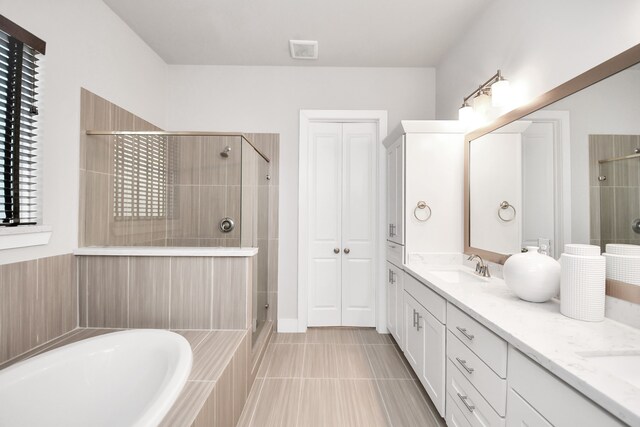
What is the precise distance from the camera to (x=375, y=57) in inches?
104

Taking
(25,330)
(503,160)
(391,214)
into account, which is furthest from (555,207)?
(25,330)

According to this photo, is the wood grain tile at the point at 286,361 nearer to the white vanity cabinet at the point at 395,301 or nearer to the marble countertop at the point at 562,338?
the white vanity cabinet at the point at 395,301

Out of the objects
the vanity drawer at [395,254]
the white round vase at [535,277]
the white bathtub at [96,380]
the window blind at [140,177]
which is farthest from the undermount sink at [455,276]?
the window blind at [140,177]

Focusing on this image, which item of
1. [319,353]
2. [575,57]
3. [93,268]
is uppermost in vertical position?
[575,57]

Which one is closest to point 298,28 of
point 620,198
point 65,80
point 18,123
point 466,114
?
point 466,114

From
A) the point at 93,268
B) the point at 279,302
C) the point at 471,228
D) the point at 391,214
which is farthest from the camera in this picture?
the point at 279,302

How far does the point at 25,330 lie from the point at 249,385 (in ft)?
4.15

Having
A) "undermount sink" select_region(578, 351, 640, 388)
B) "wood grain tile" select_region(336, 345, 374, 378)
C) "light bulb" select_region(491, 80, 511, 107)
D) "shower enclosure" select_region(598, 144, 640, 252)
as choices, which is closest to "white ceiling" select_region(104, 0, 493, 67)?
"light bulb" select_region(491, 80, 511, 107)

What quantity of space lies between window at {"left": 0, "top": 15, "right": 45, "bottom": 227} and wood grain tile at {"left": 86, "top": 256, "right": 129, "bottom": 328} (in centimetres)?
44

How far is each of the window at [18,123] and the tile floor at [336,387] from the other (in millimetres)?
1657

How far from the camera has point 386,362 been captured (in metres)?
2.26

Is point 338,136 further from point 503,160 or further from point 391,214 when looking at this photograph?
point 503,160

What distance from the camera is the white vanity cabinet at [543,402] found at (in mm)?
696

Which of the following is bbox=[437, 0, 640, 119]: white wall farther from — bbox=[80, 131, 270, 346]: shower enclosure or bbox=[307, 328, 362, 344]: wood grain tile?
bbox=[307, 328, 362, 344]: wood grain tile
